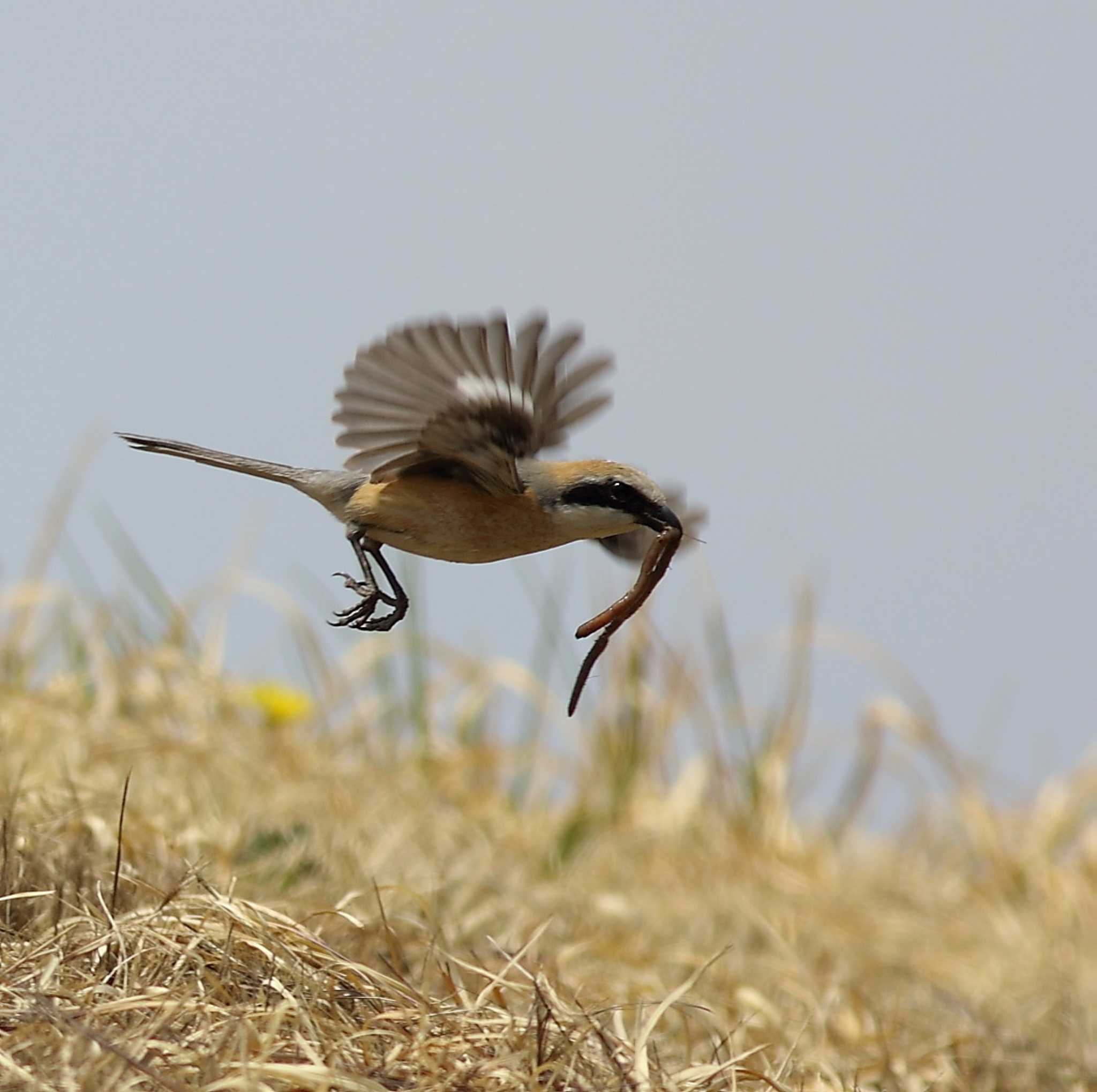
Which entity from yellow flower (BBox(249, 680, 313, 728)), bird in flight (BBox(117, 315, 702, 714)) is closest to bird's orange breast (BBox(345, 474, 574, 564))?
bird in flight (BBox(117, 315, 702, 714))

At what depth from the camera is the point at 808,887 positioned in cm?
712

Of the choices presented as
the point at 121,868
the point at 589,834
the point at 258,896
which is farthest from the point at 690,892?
the point at 121,868

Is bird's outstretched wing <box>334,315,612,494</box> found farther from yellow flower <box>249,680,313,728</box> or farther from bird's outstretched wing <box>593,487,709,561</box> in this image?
yellow flower <box>249,680,313,728</box>

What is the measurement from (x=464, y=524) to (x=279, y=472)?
58 centimetres

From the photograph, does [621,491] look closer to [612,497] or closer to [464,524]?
[612,497]

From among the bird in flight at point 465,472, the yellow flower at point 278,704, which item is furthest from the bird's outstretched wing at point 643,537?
the yellow flower at point 278,704

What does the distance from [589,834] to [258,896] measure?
9.23ft

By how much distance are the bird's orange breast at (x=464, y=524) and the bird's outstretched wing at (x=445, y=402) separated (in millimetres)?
44

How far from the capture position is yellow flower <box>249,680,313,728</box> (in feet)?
22.1

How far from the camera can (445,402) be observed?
3055 mm

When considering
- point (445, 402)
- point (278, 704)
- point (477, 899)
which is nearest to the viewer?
point (445, 402)

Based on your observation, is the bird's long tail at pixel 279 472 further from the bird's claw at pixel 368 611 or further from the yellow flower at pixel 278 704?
the yellow flower at pixel 278 704

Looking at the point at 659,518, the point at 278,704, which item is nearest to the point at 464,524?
the point at 659,518

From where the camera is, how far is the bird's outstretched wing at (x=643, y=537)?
12.5ft
